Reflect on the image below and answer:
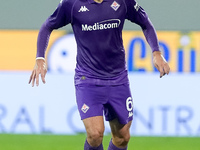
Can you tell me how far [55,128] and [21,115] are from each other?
19.8 inches

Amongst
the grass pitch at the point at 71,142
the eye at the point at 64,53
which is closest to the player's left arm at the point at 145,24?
the grass pitch at the point at 71,142

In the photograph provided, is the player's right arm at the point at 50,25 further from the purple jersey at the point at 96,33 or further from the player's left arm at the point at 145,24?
the player's left arm at the point at 145,24

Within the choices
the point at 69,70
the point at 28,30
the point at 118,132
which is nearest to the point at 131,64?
the point at 69,70

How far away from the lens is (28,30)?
907 cm

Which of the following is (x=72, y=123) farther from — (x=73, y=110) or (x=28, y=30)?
(x=28, y=30)

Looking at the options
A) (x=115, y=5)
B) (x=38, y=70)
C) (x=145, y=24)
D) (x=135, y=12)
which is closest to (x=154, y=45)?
(x=145, y=24)

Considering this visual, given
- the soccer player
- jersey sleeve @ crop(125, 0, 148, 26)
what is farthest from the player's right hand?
jersey sleeve @ crop(125, 0, 148, 26)

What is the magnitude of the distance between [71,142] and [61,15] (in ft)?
9.71

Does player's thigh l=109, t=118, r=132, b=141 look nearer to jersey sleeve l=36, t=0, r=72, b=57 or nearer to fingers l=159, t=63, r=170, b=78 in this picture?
fingers l=159, t=63, r=170, b=78

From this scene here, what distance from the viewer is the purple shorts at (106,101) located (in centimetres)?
564

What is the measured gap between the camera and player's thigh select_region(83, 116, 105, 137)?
18.2ft

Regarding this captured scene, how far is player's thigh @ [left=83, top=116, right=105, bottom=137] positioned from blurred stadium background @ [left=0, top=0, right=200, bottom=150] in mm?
2908

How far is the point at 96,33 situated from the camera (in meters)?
5.64

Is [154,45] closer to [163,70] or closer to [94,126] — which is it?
[163,70]
